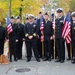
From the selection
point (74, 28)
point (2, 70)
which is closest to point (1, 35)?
point (2, 70)

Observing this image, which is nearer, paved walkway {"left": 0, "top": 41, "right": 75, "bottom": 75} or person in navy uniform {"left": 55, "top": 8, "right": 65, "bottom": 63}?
paved walkway {"left": 0, "top": 41, "right": 75, "bottom": 75}

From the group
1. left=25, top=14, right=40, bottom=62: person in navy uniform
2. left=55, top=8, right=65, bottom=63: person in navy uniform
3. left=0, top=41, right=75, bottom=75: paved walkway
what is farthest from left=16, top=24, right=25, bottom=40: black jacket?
left=55, top=8, right=65, bottom=63: person in navy uniform

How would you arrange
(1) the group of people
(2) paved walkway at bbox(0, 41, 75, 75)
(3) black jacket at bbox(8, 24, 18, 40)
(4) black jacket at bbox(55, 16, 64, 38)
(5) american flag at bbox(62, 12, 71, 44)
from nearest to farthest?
(2) paved walkway at bbox(0, 41, 75, 75)
(5) american flag at bbox(62, 12, 71, 44)
(4) black jacket at bbox(55, 16, 64, 38)
(1) the group of people
(3) black jacket at bbox(8, 24, 18, 40)

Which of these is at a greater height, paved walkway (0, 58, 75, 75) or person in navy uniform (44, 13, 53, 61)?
person in navy uniform (44, 13, 53, 61)

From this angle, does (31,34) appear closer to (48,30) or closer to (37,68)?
(48,30)

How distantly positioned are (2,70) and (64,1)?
1070 inches

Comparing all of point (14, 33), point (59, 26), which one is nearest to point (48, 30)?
point (59, 26)

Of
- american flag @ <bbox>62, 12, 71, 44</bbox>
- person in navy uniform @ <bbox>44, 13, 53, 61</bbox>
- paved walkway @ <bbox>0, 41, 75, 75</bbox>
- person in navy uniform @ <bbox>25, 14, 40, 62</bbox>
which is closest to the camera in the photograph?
paved walkway @ <bbox>0, 41, 75, 75</bbox>

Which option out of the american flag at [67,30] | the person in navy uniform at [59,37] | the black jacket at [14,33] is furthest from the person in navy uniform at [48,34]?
the black jacket at [14,33]

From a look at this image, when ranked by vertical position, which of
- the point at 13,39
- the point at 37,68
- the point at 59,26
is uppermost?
the point at 59,26

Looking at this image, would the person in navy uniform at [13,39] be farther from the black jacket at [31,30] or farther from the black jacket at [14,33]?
the black jacket at [31,30]

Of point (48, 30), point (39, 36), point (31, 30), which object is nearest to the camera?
point (31, 30)

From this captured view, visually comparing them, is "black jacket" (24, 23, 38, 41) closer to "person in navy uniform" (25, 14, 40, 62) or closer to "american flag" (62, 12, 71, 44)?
"person in navy uniform" (25, 14, 40, 62)

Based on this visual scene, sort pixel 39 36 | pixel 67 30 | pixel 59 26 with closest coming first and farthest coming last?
pixel 67 30
pixel 59 26
pixel 39 36
